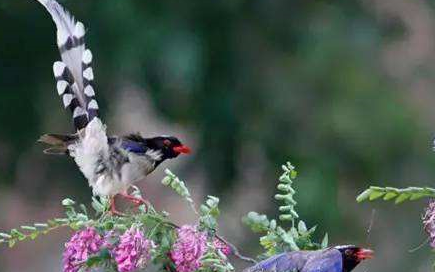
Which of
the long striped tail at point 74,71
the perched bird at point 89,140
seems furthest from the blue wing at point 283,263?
the long striped tail at point 74,71

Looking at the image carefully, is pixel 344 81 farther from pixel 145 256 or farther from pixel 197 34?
pixel 145 256

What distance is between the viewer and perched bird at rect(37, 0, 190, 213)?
11.4 ft

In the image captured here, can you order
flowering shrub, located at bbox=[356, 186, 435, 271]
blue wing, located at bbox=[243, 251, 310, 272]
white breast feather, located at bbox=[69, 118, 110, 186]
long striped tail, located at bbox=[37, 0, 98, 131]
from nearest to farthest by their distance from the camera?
1. flowering shrub, located at bbox=[356, 186, 435, 271]
2. blue wing, located at bbox=[243, 251, 310, 272]
3. long striped tail, located at bbox=[37, 0, 98, 131]
4. white breast feather, located at bbox=[69, 118, 110, 186]

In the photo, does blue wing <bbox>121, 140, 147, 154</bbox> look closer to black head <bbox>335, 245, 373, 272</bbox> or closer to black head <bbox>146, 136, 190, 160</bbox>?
black head <bbox>146, 136, 190, 160</bbox>

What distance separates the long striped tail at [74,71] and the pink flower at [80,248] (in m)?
0.65

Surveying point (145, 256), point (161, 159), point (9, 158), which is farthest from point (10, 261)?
point (145, 256)

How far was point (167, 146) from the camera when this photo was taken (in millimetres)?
3713

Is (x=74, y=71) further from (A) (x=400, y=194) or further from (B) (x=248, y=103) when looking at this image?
(B) (x=248, y=103)

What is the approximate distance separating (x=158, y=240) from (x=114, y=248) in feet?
0.27

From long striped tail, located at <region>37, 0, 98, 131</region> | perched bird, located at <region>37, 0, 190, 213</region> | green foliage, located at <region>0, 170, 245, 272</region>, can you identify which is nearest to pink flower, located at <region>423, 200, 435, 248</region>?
green foliage, located at <region>0, 170, 245, 272</region>

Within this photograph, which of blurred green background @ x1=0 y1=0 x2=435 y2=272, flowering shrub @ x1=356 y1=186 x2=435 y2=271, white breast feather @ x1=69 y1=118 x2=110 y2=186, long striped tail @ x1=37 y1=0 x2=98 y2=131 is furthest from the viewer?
blurred green background @ x1=0 y1=0 x2=435 y2=272

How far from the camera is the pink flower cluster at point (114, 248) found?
9.06ft

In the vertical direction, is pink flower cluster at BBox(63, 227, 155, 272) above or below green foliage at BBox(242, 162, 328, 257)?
below

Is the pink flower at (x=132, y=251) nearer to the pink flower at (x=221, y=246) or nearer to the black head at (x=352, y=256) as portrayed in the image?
the pink flower at (x=221, y=246)
